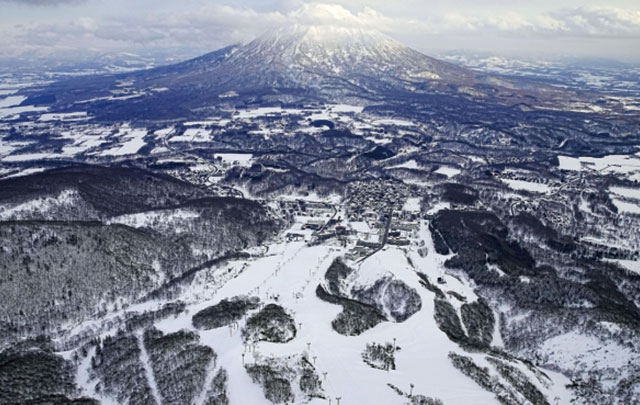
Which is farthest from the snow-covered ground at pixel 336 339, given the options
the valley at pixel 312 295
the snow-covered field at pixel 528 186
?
the snow-covered field at pixel 528 186

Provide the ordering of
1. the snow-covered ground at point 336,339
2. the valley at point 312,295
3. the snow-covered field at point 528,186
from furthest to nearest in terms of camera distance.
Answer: the snow-covered field at point 528,186 < the valley at point 312,295 < the snow-covered ground at point 336,339

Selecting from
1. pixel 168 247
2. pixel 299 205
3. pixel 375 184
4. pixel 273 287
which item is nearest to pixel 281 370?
pixel 273 287

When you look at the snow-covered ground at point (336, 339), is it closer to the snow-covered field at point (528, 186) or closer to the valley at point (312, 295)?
the valley at point (312, 295)

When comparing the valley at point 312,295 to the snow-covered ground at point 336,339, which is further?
the valley at point 312,295

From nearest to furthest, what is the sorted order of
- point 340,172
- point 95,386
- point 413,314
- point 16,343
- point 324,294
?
point 95,386 < point 16,343 < point 413,314 < point 324,294 < point 340,172

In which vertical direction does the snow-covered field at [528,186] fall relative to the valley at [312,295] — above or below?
below

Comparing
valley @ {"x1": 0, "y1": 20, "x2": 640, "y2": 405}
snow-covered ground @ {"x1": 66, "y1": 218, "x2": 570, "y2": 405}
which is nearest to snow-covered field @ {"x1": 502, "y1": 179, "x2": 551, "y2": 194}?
valley @ {"x1": 0, "y1": 20, "x2": 640, "y2": 405}

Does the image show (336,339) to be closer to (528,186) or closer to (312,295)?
(312,295)

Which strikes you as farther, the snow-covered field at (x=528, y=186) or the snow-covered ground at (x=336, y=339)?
the snow-covered field at (x=528, y=186)

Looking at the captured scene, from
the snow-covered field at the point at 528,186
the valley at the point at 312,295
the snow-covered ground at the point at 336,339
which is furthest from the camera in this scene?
the snow-covered field at the point at 528,186

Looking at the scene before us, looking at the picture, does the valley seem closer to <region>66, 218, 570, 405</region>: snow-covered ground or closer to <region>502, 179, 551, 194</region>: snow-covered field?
<region>66, 218, 570, 405</region>: snow-covered ground

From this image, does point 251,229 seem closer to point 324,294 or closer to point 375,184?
point 324,294
